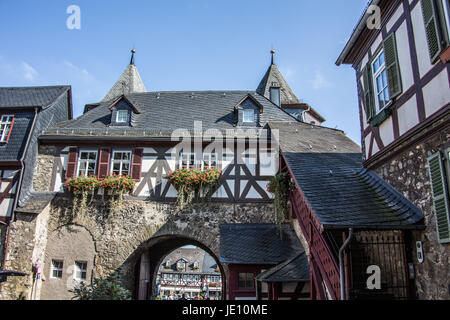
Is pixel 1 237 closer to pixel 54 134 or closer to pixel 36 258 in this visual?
pixel 36 258

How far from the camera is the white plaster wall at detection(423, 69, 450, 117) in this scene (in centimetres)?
497

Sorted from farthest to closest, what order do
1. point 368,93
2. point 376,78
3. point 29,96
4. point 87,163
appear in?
point 29,96
point 87,163
point 368,93
point 376,78

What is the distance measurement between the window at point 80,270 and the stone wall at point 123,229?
21 centimetres

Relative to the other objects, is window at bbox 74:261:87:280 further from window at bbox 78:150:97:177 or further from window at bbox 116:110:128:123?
window at bbox 116:110:128:123

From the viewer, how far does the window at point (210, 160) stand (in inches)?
500

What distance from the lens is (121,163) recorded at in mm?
12844

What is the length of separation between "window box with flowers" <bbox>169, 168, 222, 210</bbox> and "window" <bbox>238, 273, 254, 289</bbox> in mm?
2951

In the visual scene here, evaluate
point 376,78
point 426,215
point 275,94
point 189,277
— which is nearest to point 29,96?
point 275,94

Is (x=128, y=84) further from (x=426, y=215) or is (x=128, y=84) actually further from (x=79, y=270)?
(x=426, y=215)

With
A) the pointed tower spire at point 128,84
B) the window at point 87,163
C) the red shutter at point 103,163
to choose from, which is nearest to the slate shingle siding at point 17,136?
the window at point 87,163

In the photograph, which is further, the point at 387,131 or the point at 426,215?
the point at 387,131

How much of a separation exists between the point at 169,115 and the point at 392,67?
9.50m

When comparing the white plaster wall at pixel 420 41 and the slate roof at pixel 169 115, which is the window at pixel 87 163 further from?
the white plaster wall at pixel 420 41

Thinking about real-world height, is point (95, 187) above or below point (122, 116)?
below
